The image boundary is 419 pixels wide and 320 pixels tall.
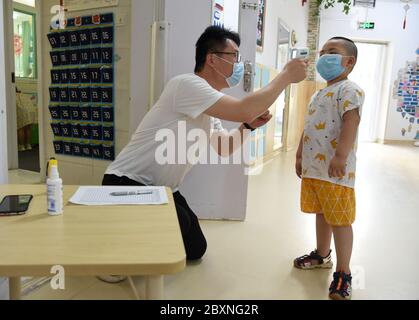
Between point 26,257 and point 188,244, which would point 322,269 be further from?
point 26,257

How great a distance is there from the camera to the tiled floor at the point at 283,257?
1682mm

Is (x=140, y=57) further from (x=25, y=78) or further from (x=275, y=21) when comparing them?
(x=275, y=21)

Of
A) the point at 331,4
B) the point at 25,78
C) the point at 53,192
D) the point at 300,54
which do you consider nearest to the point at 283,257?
the point at 300,54

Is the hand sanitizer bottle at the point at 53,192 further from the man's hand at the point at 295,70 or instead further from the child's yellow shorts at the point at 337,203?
the child's yellow shorts at the point at 337,203

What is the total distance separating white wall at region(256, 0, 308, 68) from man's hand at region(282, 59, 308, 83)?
3.10m

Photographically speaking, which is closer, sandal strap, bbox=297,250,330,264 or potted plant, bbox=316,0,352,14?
sandal strap, bbox=297,250,330,264

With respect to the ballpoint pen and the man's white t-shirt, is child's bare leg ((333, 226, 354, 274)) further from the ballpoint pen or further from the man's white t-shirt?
the ballpoint pen

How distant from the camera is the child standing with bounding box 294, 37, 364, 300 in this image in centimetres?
161

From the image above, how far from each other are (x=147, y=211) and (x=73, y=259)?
29cm

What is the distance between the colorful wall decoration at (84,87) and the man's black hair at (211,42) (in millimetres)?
1230

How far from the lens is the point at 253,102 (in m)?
1.38

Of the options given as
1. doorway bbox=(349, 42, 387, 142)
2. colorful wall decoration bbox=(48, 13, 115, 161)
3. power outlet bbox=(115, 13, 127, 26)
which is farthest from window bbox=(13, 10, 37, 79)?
doorway bbox=(349, 42, 387, 142)
